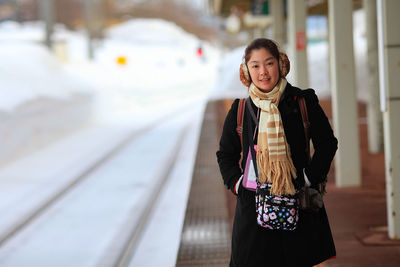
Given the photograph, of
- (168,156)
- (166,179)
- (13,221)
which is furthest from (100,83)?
(13,221)

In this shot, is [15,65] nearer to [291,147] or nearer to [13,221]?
[13,221]

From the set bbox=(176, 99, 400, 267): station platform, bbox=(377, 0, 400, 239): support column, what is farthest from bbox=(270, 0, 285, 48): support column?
bbox=(377, 0, 400, 239): support column

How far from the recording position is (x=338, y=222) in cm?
520

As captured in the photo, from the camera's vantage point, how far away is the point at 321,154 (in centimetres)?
242

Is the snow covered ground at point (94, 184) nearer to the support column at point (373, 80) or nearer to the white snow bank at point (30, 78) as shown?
the white snow bank at point (30, 78)

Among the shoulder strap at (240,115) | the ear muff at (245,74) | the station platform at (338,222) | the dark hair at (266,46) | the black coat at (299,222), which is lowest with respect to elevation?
the station platform at (338,222)

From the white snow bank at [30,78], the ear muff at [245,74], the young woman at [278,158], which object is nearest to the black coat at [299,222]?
the young woman at [278,158]

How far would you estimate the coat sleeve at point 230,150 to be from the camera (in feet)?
8.25

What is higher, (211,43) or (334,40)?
(211,43)

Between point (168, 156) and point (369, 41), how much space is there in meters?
4.29

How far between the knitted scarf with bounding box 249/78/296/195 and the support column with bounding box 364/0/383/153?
22.9 feet

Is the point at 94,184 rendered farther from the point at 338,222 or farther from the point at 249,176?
the point at 249,176

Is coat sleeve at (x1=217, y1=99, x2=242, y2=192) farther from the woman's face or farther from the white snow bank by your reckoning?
the white snow bank

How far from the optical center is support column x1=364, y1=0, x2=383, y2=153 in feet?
29.1
